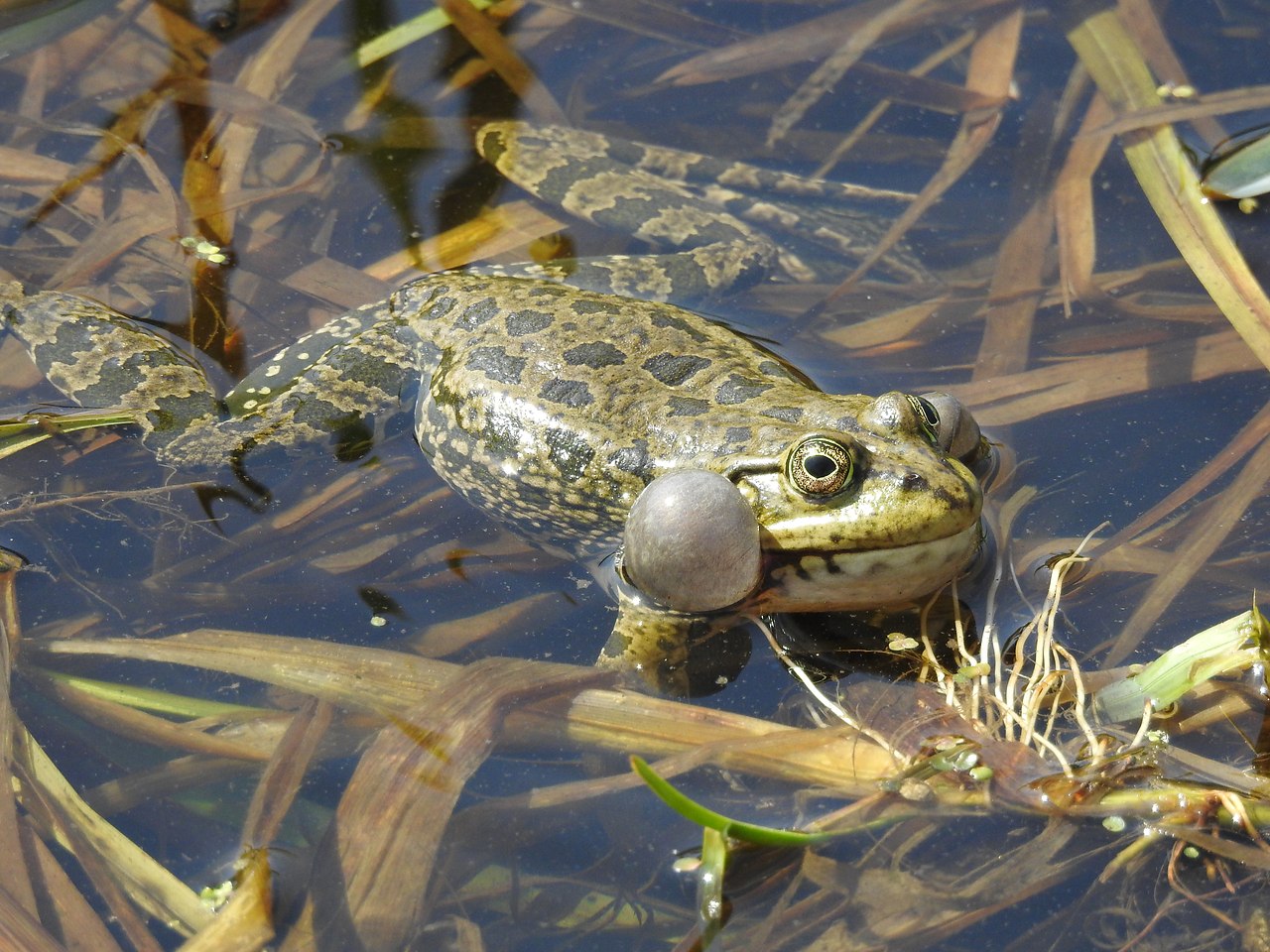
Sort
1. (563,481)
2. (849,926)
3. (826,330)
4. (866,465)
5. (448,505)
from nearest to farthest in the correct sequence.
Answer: (849,926), (866,465), (563,481), (448,505), (826,330)

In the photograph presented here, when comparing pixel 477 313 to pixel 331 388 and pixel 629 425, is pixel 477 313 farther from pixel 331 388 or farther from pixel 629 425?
pixel 629 425

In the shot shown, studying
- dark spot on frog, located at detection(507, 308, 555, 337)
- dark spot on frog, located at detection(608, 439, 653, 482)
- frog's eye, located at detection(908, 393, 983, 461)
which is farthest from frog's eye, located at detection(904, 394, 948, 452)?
dark spot on frog, located at detection(507, 308, 555, 337)

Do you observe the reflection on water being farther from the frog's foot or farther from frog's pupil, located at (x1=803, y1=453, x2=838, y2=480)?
frog's pupil, located at (x1=803, y1=453, x2=838, y2=480)

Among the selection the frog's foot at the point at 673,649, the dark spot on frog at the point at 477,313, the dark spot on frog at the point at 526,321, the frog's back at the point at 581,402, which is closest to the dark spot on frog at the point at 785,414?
the frog's back at the point at 581,402

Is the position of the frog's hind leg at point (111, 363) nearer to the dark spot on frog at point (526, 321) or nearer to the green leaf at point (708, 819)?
the dark spot on frog at point (526, 321)

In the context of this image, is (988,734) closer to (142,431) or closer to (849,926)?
(849,926)

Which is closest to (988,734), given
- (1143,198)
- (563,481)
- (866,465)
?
(866,465)

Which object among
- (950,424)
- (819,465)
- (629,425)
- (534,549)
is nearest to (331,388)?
(534,549)
